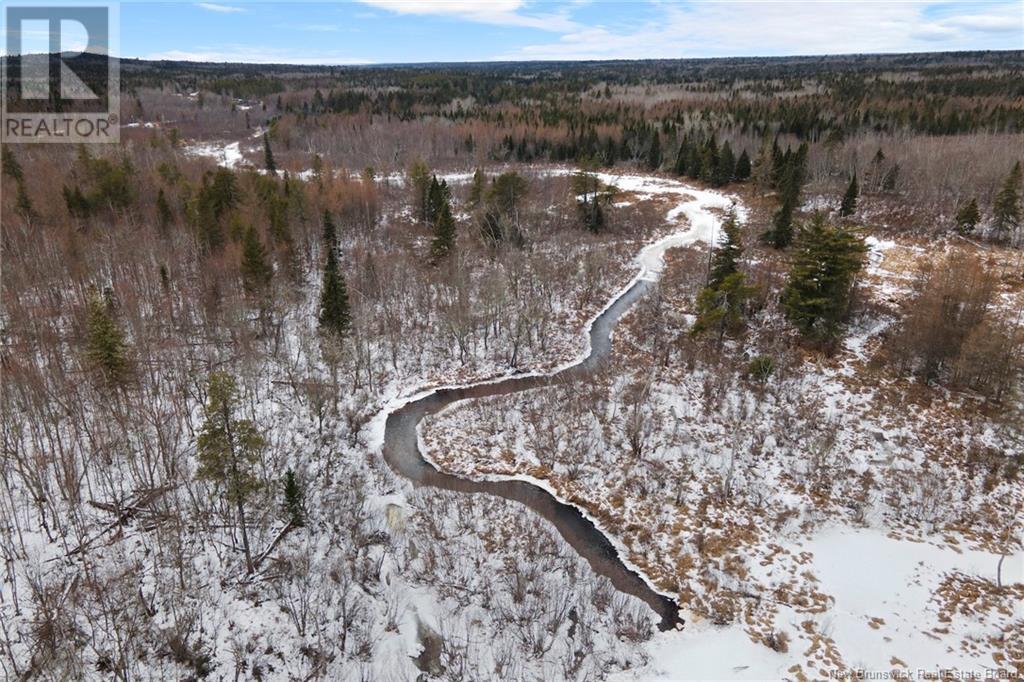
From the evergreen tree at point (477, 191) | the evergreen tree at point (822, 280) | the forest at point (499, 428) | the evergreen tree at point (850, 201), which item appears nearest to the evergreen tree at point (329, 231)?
the forest at point (499, 428)

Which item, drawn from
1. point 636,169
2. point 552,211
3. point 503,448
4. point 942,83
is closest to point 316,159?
point 552,211


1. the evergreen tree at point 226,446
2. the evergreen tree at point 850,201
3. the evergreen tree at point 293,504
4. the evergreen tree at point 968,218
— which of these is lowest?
the evergreen tree at point 293,504

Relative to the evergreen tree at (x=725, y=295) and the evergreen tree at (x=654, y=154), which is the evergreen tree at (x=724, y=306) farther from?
the evergreen tree at (x=654, y=154)

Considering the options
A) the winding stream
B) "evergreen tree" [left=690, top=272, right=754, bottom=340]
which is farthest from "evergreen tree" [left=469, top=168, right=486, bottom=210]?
"evergreen tree" [left=690, top=272, right=754, bottom=340]

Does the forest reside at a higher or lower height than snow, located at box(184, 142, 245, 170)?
lower

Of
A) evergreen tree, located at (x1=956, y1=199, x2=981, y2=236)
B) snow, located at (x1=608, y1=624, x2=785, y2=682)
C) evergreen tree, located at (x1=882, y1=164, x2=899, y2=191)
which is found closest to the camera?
snow, located at (x1=608, y1=624, x2=785, y2=682)

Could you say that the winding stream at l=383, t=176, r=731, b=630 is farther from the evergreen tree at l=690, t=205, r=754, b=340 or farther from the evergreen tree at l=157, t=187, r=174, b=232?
the evergreen tree at l=157, t=187, r=174, b=232

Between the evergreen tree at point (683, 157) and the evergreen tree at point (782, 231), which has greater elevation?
the evergreen tree at point (683, 157)

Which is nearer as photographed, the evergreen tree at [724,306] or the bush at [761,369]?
the bush at [761,369]
